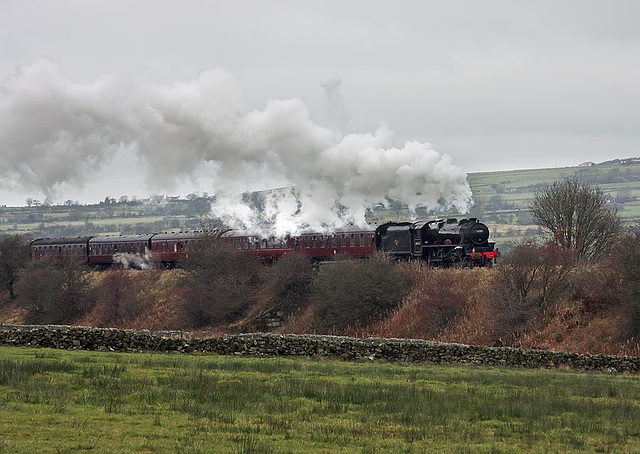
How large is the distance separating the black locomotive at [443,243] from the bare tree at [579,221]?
6954 millimetres

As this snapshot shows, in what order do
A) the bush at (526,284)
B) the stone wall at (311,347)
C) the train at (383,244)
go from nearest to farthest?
the stone wall at (311,347)
the bush at (526,284)
the train at (383,244)

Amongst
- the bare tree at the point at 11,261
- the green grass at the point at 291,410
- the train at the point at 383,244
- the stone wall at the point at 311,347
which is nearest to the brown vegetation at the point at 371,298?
the train at the point at 383,244

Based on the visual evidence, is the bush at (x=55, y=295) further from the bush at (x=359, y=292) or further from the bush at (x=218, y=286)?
the bush at (x=359, y=292)

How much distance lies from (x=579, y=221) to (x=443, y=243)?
12.3 m

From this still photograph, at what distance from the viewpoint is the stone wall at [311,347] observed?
32.4 m

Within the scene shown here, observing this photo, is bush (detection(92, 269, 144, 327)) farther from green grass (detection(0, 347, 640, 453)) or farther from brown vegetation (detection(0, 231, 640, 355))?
green grass (detection(0, 347, 640, 453))

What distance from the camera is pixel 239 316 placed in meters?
61.1

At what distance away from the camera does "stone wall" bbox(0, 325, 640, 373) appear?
32.4 m

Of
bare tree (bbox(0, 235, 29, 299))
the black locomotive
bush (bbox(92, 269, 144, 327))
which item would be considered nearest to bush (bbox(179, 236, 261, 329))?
bush (bbox(92, 269, 144, 327))

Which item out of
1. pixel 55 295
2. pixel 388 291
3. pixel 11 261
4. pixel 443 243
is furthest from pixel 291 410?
pixel 11 261

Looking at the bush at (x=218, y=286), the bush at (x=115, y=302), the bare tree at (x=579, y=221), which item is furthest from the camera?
the bush at (x=115, y=302)

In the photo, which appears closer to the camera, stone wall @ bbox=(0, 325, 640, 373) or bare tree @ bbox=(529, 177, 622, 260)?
stone wall @ bbox=(0, 325, 640, 373)

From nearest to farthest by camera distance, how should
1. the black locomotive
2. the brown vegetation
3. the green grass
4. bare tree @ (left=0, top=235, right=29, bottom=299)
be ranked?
the green grass
the brown vegetation
the black locomotive
bare tree @ (left=0, top=235, right=29, bottom=299)

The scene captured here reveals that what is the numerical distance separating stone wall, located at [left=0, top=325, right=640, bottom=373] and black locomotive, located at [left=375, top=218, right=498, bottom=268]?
19540 millimetres
